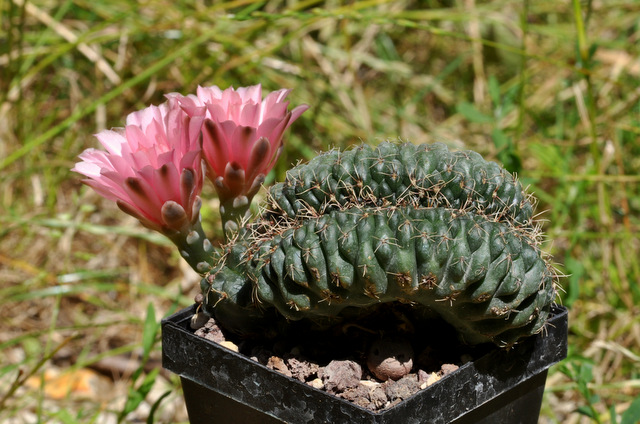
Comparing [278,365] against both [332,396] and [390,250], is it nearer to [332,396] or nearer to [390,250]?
[332,396]

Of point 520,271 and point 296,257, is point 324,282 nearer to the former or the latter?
point 296,257

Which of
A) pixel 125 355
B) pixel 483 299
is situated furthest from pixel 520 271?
pixel 125 355

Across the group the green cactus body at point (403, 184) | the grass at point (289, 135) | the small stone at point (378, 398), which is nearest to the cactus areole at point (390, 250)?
the green cactus body at point (403, 184)

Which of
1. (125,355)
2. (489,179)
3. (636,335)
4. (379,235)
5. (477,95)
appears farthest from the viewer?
(477,95)

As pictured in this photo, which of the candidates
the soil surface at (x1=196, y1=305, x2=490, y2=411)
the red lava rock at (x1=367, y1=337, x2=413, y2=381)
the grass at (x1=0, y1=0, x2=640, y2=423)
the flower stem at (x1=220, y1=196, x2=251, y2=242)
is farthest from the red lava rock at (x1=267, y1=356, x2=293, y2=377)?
the grass at (x1=0, y1=0, x2=640, y2=423)

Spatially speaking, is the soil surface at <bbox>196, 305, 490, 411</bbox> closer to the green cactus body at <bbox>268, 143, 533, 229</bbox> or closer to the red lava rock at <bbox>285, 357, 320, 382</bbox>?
the red lava rock at <bbox>285, 357, 320, 382</bbox>

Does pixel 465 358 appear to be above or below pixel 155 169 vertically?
below

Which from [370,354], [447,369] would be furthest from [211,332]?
[447,369]
